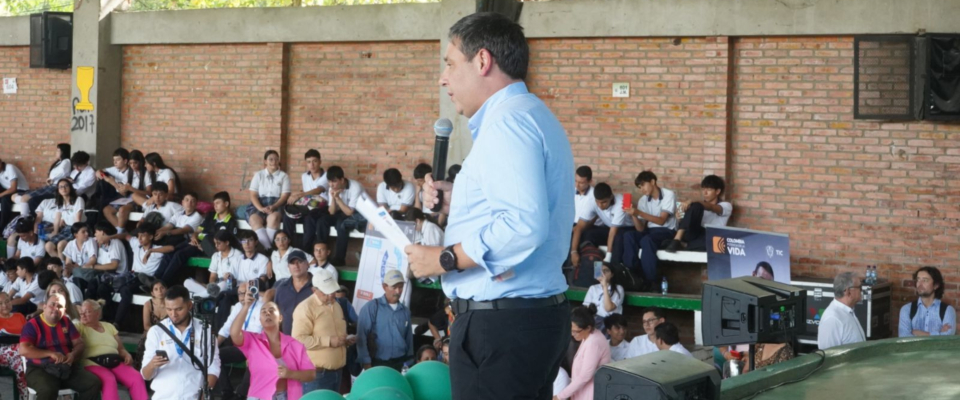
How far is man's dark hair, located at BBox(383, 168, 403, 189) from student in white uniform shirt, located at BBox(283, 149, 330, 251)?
911mm

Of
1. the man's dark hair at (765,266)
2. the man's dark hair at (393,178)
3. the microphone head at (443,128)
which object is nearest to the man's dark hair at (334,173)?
the man's dark hair at (393,178)

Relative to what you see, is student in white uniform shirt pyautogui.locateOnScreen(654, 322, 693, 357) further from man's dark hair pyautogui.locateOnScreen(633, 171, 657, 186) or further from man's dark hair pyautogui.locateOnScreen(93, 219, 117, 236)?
man's dark hair pyautogui.locateOnScreen(93, 219, 117, 236)

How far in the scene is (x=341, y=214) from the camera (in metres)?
11.9

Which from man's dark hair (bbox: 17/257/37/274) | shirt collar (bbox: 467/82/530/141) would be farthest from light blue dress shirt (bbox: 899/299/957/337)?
man's dark hair (bbox: 17/257/37/274)

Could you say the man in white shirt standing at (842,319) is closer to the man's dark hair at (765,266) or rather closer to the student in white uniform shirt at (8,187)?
the man's dark hair at (765,266)

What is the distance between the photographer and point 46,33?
558 inches

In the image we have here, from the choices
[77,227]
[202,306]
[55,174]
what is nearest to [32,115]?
[55,174]

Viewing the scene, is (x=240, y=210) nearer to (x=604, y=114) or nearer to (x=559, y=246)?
(x=604, y=114)

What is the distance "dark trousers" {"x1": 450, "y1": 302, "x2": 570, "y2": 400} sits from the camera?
2762 mm

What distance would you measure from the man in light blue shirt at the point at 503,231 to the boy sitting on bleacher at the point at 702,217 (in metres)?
7.76

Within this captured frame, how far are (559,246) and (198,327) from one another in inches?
235

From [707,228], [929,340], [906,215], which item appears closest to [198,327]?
[707,228]

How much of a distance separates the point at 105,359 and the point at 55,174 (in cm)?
535

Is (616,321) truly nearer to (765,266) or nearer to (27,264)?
(765,266)
